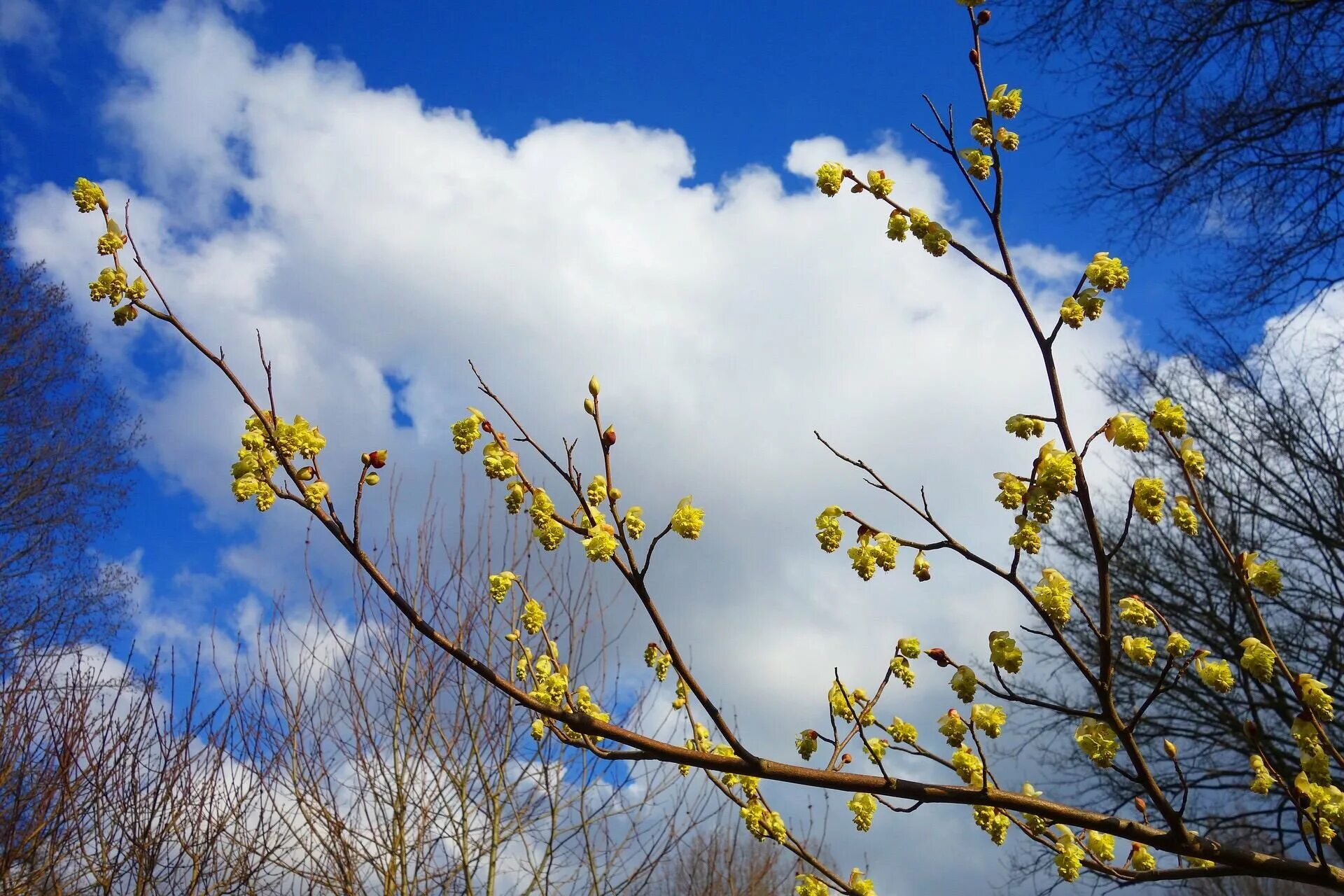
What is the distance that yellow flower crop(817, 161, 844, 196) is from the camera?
2279 mm

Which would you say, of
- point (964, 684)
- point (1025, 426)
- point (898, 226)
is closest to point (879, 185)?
point (898, 226)

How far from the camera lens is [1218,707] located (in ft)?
27.1

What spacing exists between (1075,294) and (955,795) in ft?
3.68

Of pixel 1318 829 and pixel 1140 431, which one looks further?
pixel 1140 431

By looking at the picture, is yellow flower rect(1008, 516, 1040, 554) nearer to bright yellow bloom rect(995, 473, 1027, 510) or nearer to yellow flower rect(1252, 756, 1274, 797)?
bright yellow bloom rect(995, 473, 1027, 510)

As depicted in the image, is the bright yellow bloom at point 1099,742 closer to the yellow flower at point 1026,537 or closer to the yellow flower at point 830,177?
the yellow flower at point 1026,537

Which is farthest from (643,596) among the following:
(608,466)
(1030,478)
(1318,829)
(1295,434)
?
(1295,434)

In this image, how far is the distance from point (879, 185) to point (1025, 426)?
28.4 inches

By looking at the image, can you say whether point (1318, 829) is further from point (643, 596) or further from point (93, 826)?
point (93, 826)

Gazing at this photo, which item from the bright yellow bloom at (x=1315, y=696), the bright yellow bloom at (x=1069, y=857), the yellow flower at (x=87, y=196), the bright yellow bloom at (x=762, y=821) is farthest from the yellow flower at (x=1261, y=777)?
the yellow flower at (x=87, y=196)

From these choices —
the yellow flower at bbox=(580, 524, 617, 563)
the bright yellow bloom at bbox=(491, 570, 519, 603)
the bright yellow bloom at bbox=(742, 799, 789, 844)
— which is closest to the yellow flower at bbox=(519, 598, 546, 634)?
the bright yellow bloom at bbox=(491, 570, 519, 603)

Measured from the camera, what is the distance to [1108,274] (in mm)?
1999

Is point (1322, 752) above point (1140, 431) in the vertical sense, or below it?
below

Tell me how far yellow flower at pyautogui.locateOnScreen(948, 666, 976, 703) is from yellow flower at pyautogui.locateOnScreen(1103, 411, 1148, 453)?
0.58 metres
